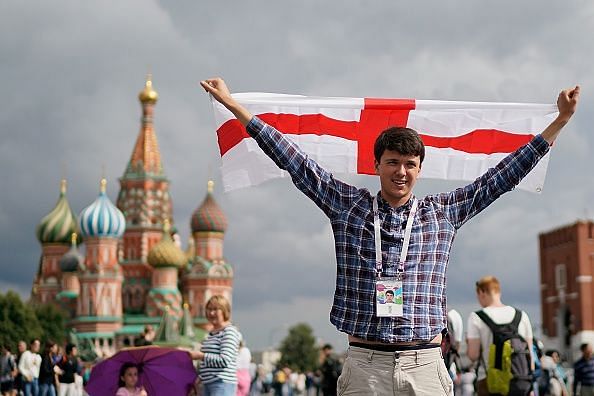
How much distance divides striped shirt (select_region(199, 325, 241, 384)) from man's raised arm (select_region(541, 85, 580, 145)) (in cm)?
353

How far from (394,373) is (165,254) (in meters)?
72.5

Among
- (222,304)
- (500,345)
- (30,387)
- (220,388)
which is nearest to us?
(500,345)

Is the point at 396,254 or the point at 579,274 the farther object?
the point at 579,274

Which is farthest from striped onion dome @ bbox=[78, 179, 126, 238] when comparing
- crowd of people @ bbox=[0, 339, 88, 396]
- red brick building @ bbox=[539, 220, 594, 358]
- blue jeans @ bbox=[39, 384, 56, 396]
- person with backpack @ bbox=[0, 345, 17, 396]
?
blue jeans @ bbox=[39, 384, 56, 396]

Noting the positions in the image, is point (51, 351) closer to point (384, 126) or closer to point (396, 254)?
point (384, 126)

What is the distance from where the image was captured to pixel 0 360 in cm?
1984

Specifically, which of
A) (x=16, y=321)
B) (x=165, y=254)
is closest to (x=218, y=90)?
(x=16, y=321)

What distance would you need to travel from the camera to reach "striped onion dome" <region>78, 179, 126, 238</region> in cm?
7650

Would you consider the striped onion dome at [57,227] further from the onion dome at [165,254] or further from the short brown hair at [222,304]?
the short brown hair at [222,304]

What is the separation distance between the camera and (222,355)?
7.37 metres

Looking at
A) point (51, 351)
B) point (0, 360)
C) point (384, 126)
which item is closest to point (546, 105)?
point (384, 126)

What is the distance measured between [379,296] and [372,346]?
0.62ft

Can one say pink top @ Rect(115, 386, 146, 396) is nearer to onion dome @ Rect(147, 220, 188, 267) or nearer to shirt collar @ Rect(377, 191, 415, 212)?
shirt collar @ Rect(377, 191, 415, 212)

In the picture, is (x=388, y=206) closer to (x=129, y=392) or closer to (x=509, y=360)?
(x=509, y=360)
